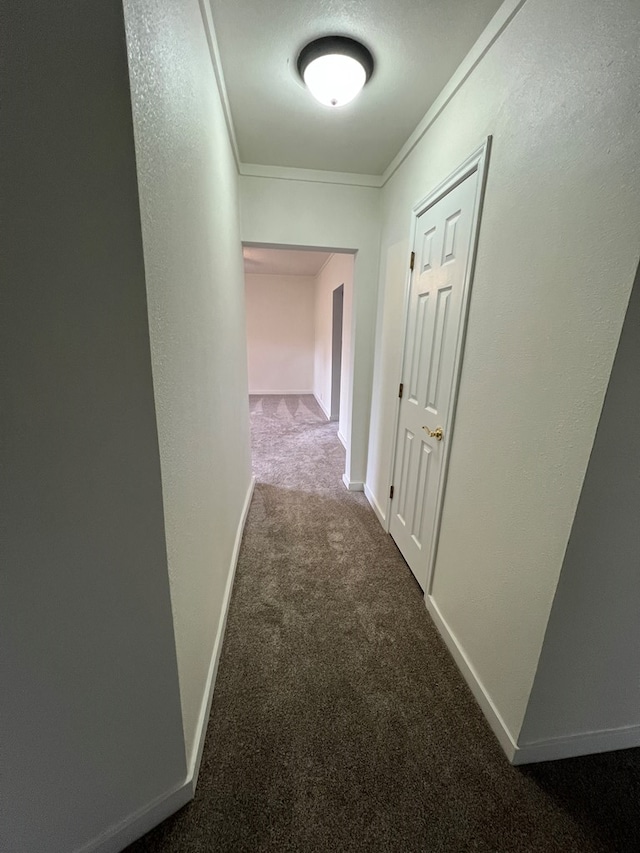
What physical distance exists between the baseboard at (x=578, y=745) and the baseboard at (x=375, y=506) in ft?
4.54

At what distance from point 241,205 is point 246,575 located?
2.51 metres

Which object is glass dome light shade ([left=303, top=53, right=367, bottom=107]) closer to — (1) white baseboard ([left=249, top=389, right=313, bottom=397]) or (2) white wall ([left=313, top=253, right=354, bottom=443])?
(2) white wall ([left=313, top=253, right=354, bottom=443])

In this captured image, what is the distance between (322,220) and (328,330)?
2.83 m

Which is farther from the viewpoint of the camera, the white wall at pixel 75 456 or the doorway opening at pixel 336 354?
the doorway opening at pixel 336 354

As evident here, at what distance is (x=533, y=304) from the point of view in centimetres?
105

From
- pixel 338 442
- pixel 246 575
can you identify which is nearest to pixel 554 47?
pixel 246 575

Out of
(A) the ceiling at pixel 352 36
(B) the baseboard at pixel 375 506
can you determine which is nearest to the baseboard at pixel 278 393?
(B) the baseboard at pixel 375 506

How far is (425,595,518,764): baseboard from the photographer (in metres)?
1.15

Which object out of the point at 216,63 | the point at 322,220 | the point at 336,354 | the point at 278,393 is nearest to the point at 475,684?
the point at 216,63

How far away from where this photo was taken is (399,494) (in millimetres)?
2199

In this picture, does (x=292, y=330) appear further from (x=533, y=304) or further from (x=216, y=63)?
(x=533, y=304)

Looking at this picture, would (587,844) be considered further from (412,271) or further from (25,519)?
(412,271)

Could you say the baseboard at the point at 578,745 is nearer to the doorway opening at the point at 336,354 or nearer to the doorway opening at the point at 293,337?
the doorway opening at the point at 293,337

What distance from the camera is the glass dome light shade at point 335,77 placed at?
138 cm
